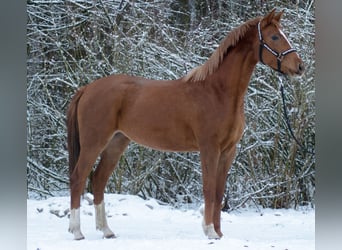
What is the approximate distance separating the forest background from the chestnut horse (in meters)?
1.86

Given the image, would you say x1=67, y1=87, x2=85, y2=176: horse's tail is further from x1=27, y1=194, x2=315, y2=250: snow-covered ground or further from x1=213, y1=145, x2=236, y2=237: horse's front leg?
x1=213, y1=145, x2=236, y2=237: horse's front leg

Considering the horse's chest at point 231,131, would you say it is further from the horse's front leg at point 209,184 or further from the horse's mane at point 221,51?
the horse's mane at point 221,51

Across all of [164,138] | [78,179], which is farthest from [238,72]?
[78,179]

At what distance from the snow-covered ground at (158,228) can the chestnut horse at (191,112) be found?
0.24 meters

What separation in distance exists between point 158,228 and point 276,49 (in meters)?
1.84

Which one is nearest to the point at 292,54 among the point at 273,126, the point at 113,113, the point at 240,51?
the point at 240,51

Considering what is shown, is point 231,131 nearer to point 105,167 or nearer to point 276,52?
point 276,52

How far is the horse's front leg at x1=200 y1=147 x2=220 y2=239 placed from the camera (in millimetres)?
3490

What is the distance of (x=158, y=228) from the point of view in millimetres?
4188

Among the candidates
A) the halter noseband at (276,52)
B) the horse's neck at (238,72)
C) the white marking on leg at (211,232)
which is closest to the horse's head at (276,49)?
the halter noseband at (276,52)

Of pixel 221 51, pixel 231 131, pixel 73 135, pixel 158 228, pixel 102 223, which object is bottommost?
pixel 158 228

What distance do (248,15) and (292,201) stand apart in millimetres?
2289

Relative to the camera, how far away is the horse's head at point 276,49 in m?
3.41

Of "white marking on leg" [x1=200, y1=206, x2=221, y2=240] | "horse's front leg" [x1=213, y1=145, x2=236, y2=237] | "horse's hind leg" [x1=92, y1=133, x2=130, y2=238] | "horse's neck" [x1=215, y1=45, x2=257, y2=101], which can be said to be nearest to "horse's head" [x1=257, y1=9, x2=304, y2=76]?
"horse's neck" [x1=215, y1=45, x2=257, y2=101]
